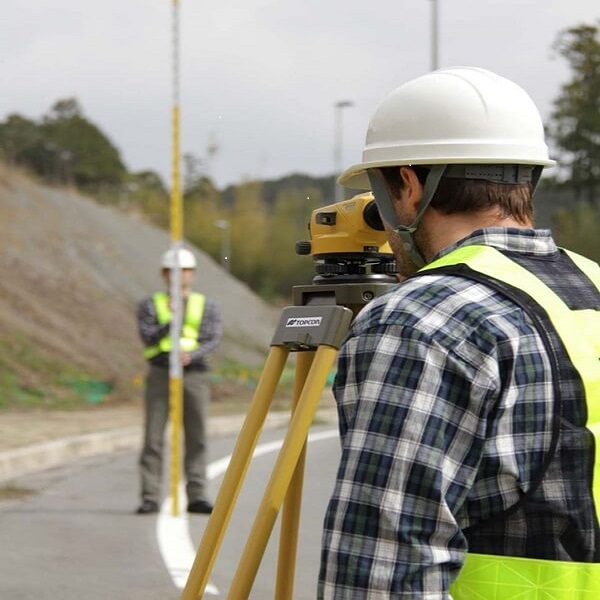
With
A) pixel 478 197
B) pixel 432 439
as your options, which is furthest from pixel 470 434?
pixel 478 197

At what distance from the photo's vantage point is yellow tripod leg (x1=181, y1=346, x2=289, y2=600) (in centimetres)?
239

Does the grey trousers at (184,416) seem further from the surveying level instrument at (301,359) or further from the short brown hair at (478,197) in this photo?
the short brown hair at (478,197)

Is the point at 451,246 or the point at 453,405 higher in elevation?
the point at 451,246

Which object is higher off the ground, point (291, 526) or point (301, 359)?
point (301, 359)

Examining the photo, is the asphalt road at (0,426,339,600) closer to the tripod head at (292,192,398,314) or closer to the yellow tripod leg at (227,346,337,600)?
the tripod head at (292,192,398,314)

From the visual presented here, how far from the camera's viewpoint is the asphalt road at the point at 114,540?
704 centimetres

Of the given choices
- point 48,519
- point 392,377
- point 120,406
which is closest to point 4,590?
point 48,519

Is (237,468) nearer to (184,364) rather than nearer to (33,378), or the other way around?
(184,364)

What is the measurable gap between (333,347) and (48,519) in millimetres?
7773

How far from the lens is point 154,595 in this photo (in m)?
6.84

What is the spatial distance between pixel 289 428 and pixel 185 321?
8.58 metres

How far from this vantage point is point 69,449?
1468cm

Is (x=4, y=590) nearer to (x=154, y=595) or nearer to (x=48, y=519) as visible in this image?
(x=154, y=595)

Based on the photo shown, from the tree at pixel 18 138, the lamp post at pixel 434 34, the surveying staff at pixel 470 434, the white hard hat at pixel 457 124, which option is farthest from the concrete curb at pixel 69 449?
the tree at pixel 18 138
